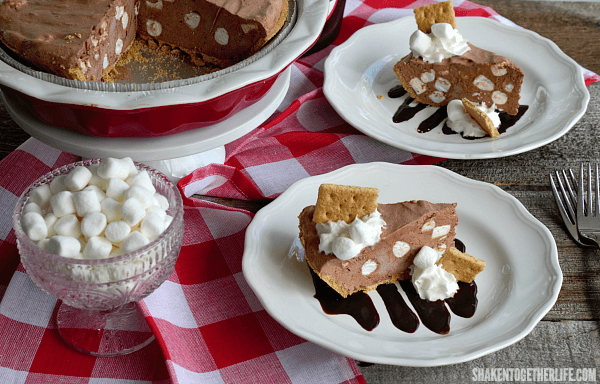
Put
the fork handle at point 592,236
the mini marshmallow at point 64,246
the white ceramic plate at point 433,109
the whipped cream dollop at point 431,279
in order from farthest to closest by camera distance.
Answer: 1. the white ceramic plate at point 433,109
2. the fork handle at point 592,236
3. the whipped cream dollop at point 431,279
4. the mini marshmallow at point 64,246

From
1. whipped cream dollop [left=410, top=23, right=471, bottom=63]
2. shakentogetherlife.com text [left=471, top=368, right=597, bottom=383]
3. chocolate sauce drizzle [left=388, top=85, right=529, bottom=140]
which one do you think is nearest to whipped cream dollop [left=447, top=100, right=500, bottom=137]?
chocolate sauce drizzle [left=388, top=85, right=529, bottom=140]

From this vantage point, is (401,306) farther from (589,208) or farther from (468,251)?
(589,208)

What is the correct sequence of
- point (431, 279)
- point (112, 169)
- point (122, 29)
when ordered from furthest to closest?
point (122, 29), point (431, 279), point (112, 169)

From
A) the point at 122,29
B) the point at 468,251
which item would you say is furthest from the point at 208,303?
the point at 122,29

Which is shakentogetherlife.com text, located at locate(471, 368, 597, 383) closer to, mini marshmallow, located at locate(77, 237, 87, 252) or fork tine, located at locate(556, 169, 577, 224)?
fork tine, located at locate(556, 169, 577, 224)

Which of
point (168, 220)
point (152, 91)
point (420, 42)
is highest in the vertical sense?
point (152, 91)

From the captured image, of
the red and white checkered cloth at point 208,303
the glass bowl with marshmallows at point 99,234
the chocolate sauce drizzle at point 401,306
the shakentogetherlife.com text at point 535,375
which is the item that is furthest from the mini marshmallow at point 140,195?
the shakentogetherlife.com text at point 535,375

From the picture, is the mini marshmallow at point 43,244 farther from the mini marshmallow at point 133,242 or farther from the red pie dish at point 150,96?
the red pie dish at point 150,96

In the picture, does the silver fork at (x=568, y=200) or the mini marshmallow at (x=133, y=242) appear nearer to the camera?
the mini marshmallow at (x=133, y=242)
